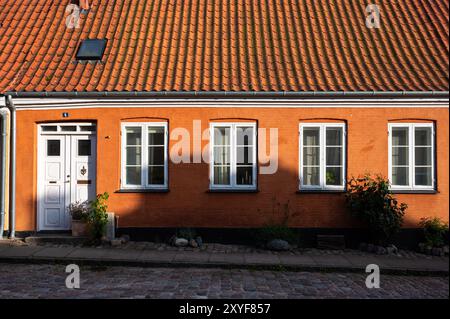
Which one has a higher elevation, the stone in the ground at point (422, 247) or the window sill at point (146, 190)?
the window sill at point (146, 190)

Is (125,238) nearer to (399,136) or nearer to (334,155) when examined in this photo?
(334,155)

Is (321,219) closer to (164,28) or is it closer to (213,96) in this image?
(213,96)

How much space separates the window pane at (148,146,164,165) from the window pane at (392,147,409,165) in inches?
208

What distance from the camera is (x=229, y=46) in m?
11.5

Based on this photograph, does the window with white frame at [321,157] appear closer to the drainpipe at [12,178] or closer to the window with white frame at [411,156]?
the window with white frame at [411,156]

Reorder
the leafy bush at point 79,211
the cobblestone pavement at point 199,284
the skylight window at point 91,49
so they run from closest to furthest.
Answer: the cobblestone pavement at point 199,284, the leafy bush at point 79,211, the skylight window at point 91,49

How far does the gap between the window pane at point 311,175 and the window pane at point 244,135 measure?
1.43 m

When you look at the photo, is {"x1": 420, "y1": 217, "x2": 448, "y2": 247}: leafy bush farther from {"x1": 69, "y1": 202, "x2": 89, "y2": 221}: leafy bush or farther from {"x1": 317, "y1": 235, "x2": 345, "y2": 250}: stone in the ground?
{"x1": 69, "y1": 202, "x2": 89, "y2": 221}: leafy bush

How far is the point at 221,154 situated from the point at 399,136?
13.3 ft

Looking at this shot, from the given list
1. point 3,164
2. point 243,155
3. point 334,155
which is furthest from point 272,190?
point 3,164

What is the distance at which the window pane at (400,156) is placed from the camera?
400 inches

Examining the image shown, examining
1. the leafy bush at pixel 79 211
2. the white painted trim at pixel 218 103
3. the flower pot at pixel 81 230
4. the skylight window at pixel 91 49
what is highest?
the skylight window at pixel 91 49

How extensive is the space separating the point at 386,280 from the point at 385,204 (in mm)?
2215

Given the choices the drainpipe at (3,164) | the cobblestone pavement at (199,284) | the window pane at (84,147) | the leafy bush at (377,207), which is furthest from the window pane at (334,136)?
the drainpipe at (3,164)
